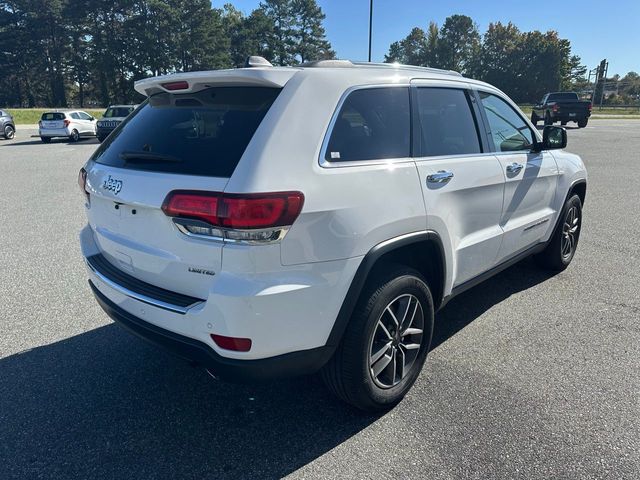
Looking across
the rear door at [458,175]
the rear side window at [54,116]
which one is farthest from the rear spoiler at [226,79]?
the rear side window at [54,116]

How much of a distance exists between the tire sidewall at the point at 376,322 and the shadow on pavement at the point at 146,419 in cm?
20

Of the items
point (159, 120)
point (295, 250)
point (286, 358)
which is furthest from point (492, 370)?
point (159, 120)

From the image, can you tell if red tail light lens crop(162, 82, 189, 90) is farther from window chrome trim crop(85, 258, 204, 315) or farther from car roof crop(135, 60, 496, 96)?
window chrome trim crop(85, 258, 204, 315)

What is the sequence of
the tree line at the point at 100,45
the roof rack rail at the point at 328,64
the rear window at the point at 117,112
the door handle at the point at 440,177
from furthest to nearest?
the tree line at the point at 100,45 → the rear window at the point at 117,112 → the door handle at the point at 440,177 → the roof rack rail at the point at 328,64

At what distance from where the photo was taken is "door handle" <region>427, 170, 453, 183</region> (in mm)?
2787

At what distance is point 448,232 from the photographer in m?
2.95

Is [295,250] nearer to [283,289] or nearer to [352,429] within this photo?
[283,289]

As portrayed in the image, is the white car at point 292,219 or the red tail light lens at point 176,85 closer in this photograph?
the white car at point 292,219

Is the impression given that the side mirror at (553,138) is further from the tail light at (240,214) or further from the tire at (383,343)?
the tail light at (240,214)

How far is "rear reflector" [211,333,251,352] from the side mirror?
3267 mm

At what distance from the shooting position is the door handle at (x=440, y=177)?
279 cm

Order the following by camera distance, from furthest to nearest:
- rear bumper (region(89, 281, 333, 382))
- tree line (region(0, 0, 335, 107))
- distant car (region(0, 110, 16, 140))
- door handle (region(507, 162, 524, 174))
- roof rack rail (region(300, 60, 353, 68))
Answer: tree line (region(0, 0, 335, 107)) < distant car (region(0, 110, 16, 140)) < door handle (region(507, 162, 524, 174)) < roof rack rail (region(300, 60, 353, 68)) < rear bumper (region(89, 281, 333, 382))

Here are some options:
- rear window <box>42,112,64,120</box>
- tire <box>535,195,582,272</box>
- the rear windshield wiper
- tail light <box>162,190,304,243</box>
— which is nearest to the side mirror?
tire <box>535,195,582,272</box>

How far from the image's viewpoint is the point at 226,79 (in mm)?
2352
